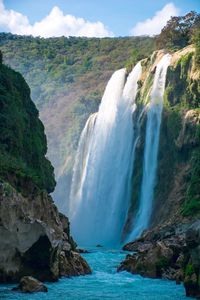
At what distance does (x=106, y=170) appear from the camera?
80.1 m

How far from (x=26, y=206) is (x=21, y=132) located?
16.7 m

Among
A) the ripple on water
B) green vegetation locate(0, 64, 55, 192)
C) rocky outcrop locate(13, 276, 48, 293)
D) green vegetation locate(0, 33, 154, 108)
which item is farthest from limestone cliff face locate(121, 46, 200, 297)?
green vegetation locate(0, 33, 154, 108)

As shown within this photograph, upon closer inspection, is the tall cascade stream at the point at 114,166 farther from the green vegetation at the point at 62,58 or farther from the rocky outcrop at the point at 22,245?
the green vegetation at the point at 62,58

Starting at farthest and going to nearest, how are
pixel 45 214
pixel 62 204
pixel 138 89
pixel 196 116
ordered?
1. pixel 62 204
2. pixel 138 89
3. pixel 196 116
4. pixel 45 214

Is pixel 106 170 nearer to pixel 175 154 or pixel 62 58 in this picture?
pixel 175 154

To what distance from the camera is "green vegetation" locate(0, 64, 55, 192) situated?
46.8 m

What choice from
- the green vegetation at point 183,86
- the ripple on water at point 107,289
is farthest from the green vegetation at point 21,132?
the green vegetation at point 183,86

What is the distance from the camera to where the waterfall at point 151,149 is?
67.3 m

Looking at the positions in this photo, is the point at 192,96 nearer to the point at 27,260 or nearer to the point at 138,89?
the point at 138,89

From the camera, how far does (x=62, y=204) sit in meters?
93.7

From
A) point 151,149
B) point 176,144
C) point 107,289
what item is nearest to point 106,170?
point 151,149

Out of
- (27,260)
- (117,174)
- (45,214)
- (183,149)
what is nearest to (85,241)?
(117,174)

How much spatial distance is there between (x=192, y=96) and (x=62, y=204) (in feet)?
114

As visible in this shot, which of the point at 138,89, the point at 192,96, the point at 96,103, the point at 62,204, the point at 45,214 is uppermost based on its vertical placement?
the point at 96,103
